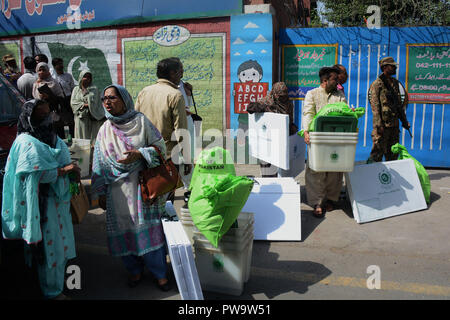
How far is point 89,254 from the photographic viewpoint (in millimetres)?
4383

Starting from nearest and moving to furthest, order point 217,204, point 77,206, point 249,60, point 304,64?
point 217,204 < point 77,206 < point 304,64 < point 249,60

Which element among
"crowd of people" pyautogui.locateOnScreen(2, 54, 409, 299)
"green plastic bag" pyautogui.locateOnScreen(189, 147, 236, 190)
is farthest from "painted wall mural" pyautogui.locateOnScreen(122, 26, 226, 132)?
"green plastic bag" pyautogui.locateOnScreen(189, 147, 236, 190)

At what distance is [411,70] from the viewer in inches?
301

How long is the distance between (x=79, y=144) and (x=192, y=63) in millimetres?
3570

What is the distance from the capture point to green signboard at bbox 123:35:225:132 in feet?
28.1

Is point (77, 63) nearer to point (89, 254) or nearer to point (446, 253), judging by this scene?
point (89, 254)

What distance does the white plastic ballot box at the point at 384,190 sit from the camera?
5212mm

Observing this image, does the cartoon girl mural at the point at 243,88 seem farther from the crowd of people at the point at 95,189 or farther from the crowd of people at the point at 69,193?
the crowd of people at the point at 69,193

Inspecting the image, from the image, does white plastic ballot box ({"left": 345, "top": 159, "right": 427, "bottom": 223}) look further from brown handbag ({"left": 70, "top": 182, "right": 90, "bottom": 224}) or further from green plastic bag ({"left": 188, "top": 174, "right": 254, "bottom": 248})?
brown handbag ({"left": 70, "top": 182, "right": 90, "bottom": 224})

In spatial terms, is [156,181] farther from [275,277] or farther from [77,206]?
[275,277]

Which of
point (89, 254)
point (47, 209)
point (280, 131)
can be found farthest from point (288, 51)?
point (47, 209)

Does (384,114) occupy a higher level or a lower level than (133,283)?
higher

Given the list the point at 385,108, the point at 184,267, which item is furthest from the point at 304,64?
the point at 184,267

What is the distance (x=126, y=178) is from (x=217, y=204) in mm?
809
